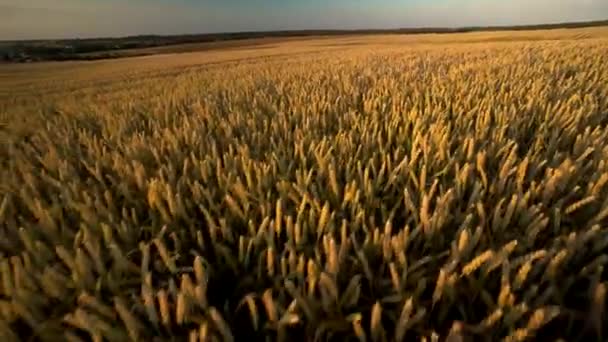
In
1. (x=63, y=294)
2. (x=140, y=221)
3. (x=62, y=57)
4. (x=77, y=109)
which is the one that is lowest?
(x=62, y=57)

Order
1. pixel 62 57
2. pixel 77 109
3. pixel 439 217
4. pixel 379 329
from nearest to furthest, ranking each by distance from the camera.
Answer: pixel 379 329 → pixel 439 217 → pixel 77 109 → pixel 62 57

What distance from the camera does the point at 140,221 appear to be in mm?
1825

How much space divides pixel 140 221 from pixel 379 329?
117 cm

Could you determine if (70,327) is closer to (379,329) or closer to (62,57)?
(379,329)

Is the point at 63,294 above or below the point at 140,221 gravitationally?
above

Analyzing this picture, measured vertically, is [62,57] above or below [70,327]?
below

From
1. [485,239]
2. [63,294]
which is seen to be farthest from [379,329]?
[63,294]

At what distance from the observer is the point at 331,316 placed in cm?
113

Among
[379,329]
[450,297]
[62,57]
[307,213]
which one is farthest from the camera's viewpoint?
[62,57]

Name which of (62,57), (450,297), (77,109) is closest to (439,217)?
(450,297)

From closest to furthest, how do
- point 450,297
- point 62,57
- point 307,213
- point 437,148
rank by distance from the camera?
point 450,297 → point 307,213 → point 437,148 → point 62,57

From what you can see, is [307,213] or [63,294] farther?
[307,213]

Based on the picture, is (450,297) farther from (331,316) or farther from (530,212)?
(530,212)

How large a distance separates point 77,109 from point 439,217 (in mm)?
5380
